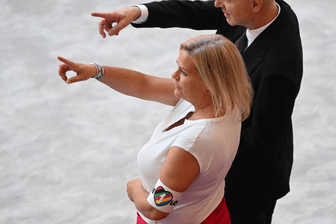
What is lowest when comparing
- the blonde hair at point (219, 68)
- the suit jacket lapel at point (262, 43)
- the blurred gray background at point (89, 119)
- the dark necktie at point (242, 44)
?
the blurred gray background at point (89, 119)

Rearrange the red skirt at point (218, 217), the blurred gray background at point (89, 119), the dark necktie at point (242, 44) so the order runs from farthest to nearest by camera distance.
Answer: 1. the blurred gray background at point (89, 119)
2. the dark necktie at point (242, 44)
3. the red skirt at point (218, 217)

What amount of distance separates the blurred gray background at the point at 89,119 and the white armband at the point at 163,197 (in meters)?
1.86

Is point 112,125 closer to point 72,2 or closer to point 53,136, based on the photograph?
point 53,136

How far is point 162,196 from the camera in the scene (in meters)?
1.86

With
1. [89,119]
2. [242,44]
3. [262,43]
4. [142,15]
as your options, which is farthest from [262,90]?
[89,119]

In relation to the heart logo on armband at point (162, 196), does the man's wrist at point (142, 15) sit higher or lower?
higher

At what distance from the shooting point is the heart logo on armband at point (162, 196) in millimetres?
1844

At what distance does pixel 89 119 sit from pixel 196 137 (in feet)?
9.41

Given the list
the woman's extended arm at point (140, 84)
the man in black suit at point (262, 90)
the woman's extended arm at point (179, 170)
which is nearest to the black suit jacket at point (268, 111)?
the man in black suit at point (262, 90)

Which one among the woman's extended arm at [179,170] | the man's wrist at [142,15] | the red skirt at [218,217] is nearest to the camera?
the woman's extended arm at [179,170]

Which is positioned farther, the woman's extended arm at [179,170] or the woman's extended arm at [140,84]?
the woman's extended arm at [140,84]

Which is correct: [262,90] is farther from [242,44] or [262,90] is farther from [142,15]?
[142,15]

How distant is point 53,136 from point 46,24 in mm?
1924

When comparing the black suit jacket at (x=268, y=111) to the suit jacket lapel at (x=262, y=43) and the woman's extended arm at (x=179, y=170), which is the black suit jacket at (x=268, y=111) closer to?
the suit jacket lapel at (x=262, y=43)
